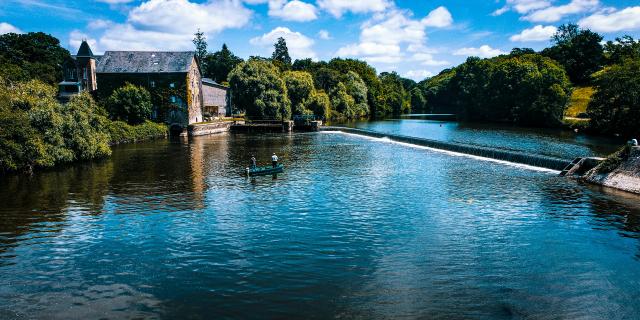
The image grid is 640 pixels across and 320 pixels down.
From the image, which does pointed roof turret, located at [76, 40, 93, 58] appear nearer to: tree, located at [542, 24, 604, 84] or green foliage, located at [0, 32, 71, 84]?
green foliage, located at [0, 32, 71, 84]

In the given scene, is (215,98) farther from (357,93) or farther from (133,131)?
(357,93)

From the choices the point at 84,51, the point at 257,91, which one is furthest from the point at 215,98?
the point at 84,51

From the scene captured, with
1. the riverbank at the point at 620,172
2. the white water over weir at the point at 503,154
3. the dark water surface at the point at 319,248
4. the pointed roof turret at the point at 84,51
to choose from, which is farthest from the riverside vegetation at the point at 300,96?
the riverbank at the point at 620,172

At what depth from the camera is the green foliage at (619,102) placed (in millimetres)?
76688

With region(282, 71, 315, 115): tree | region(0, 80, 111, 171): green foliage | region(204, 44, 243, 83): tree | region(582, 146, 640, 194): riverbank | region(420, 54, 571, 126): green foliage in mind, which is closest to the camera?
region(582, 146, 640, 194): riverbank

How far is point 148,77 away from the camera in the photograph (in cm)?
9538

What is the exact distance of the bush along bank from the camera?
43562 mm

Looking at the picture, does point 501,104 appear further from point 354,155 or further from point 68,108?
point 68,108

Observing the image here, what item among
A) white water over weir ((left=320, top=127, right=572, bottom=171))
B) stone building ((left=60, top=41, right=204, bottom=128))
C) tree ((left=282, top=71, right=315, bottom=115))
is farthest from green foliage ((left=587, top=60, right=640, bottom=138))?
stone building ((left=60, top=41, right=204, bottom=128))

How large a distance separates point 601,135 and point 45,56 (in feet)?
529

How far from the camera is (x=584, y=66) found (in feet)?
486

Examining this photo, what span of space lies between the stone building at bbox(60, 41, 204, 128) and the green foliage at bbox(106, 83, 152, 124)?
7.78 meters

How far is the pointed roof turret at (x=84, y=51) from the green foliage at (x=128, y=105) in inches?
680

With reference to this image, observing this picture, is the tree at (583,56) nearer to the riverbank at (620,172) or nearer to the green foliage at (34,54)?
the riverbank at (620,172)
